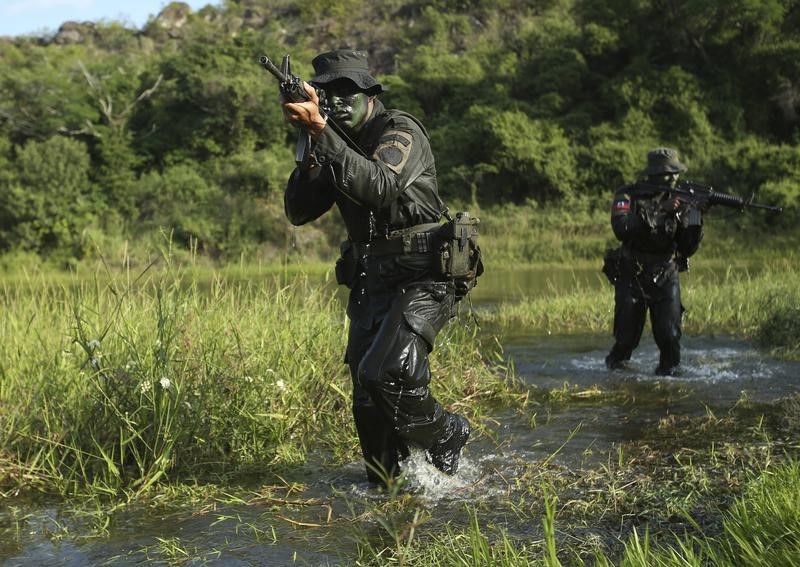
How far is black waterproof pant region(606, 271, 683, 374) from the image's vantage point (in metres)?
7.38

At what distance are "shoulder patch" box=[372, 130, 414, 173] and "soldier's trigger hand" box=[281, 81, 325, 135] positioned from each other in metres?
0.37

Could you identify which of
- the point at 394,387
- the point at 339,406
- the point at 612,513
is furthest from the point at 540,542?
the point at 339,406

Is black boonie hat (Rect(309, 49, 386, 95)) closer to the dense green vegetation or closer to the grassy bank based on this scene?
the grassy bank

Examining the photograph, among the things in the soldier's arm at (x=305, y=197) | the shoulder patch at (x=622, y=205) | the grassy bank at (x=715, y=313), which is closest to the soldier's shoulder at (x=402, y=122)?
the soldier's arm at (x=305, y=197)

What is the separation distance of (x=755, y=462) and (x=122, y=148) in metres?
38.5

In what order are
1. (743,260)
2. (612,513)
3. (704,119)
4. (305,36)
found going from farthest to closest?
(305,36) → (704,119) → (743,260) → (612,513)

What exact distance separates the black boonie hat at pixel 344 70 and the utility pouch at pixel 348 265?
836 mm

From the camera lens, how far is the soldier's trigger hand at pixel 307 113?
3.80 m

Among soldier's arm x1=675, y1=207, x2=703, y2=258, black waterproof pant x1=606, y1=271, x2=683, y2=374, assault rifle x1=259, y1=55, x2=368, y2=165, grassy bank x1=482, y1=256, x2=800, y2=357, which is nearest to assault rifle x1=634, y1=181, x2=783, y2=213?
soldier's arm x1=675, y1=207, x2=703, y2=258

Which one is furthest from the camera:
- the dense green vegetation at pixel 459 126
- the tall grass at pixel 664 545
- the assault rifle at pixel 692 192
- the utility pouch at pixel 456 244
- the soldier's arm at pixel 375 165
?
the dense green vegetation at pixel 459 126

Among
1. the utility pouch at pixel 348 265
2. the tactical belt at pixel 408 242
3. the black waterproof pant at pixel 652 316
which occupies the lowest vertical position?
the black waterproof pant at pixel 652 316

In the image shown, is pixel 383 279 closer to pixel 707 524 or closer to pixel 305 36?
pixel 707 524

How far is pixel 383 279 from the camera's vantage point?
438cm

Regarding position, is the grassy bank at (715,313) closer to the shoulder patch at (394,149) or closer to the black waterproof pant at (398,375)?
the black waterproof pant at (398,375)
